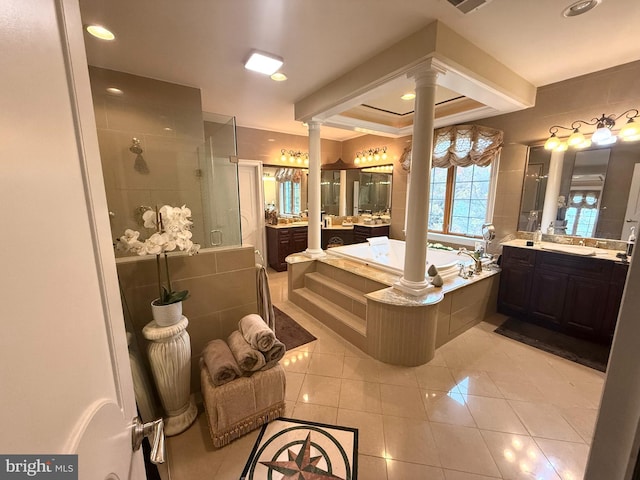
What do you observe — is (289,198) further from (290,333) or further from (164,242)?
(164,242)

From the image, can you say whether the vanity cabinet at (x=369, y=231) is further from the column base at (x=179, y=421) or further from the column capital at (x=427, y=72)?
the column base at (x=179, y=421)

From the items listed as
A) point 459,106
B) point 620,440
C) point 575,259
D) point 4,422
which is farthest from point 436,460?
point 459,106

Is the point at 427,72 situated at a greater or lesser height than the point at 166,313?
greater

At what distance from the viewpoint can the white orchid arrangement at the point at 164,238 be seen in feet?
4.68

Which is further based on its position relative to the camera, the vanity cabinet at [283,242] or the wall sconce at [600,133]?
the vanity cabinet at [283,242]

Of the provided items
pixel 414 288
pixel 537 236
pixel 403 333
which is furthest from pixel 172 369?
pixel 537 236

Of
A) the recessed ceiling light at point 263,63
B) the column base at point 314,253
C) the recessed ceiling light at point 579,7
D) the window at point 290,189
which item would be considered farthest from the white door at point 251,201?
the recessed ceiling light at point 579,7

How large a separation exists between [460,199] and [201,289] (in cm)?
394

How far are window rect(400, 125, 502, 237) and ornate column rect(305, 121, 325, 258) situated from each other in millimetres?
1765

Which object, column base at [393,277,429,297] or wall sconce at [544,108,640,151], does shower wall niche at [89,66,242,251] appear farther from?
wall sconce at [544,108,640,151]

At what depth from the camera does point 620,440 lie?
50 cm

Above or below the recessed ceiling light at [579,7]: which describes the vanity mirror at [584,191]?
below

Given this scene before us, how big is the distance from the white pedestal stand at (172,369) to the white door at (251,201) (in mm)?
3153

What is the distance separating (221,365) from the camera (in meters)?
1.51
